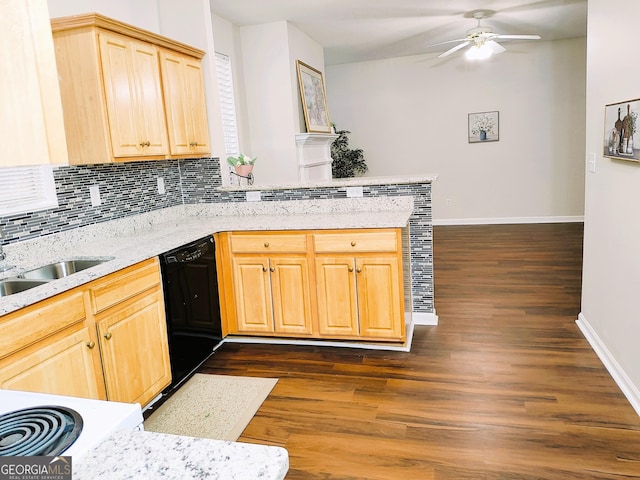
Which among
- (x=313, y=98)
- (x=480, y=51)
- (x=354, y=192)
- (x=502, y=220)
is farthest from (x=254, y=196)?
(x=502, y=220)

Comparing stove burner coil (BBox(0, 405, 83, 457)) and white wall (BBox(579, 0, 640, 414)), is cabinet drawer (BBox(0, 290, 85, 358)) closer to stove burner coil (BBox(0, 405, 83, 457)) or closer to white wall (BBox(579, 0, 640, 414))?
stove burner coil (BBox(0, 405, 83, 457))

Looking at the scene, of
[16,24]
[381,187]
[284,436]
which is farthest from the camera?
[381,187]

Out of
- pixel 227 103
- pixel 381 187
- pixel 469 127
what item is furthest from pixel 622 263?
pixel 469 127

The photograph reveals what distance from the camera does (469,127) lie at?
7.70 metres

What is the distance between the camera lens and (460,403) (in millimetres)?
2635

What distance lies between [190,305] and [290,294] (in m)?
0.69

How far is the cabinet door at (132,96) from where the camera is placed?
9.23ft

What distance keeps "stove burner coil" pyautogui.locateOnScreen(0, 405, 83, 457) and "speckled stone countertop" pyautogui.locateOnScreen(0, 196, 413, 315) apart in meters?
1.09

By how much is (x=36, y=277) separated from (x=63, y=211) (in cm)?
55

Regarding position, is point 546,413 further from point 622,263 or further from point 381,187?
point 381,187

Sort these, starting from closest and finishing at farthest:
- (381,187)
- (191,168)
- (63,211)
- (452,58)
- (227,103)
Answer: (63,211), (381,187), (191,168), (227,103), (452,58)

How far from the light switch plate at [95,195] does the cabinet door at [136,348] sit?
32.2 inches

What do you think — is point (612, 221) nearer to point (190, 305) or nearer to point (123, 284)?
point (190, 305)

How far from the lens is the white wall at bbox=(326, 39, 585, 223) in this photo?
24.0 ft
